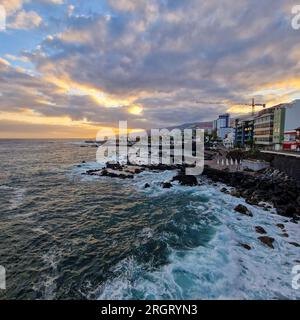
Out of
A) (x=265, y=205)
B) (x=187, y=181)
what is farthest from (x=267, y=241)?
(x=187, y=181)

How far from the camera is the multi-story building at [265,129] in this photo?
5631cm

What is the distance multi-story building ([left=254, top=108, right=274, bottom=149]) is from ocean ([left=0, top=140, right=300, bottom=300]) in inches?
1807

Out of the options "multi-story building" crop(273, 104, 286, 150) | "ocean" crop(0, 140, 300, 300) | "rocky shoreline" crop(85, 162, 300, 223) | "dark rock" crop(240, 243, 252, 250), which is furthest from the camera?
"multi-story building" crop(273, 104, 286, 150)

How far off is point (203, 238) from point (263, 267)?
3.63 m

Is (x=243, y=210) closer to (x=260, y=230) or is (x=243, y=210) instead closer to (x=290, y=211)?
(x=290, y=211)

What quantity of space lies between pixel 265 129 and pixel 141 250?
60517mm

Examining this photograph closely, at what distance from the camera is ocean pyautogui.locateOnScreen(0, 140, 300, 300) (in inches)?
327

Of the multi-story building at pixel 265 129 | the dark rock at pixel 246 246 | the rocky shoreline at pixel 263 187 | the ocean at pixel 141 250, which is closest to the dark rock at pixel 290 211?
the rocky shoreline at pixel 263 187

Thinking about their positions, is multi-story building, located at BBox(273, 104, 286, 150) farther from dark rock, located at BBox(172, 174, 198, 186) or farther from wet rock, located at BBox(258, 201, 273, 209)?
wet rock, located at BBox(258, 201, 273, 209)

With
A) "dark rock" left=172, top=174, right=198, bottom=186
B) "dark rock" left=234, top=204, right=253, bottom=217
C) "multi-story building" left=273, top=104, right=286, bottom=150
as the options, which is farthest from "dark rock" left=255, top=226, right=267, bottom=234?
"multi-story building" left=273, top=104, right=286, bottom=150

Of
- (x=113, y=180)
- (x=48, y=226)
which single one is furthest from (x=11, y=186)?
(x=48, y=226)

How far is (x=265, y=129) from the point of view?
59594 millimetres

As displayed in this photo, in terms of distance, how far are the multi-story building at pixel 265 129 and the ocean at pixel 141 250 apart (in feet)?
151

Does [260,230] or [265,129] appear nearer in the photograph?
[260,230]
